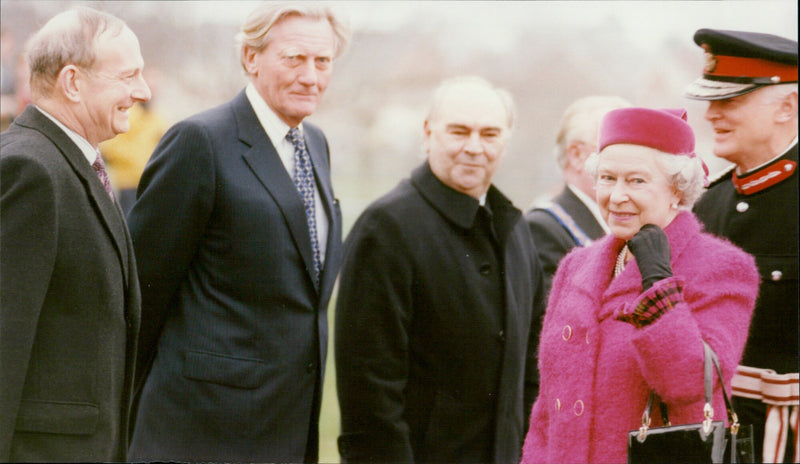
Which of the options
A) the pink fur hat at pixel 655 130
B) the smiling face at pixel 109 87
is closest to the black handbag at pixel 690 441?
the pink fur hat at pixel 655 130

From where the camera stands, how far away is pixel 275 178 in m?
3.52

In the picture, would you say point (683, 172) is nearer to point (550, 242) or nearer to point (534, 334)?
point (534, 334)

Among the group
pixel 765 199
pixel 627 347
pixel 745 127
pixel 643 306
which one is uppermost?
pixel 745 127

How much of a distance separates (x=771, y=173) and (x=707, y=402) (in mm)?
1247

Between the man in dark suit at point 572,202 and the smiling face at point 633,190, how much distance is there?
1515 millimetres

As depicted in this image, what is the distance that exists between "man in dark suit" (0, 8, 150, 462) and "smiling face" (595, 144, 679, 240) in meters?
1.47

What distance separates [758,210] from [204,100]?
3.02 m

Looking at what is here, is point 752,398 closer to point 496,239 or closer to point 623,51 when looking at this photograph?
point 496,239

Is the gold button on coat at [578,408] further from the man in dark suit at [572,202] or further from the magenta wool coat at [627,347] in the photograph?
the man in dark suit at [572,202]

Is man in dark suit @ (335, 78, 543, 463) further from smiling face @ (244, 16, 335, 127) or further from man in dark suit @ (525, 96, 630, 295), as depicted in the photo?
smiling face @ (244, 16, 335, 127)

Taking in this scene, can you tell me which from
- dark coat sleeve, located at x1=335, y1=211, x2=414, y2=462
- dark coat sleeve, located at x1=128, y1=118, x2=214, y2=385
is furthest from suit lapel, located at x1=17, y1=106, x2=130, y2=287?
dark coat sleeve, located at x1=335, y1=211, x2=414, y2=462

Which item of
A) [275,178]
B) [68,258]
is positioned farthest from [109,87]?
[275,178]

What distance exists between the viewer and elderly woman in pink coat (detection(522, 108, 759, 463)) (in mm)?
2693

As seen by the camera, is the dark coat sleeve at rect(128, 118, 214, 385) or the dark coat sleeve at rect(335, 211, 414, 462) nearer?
the dark coat sleeve at rect(128, 118, 214, 385)
